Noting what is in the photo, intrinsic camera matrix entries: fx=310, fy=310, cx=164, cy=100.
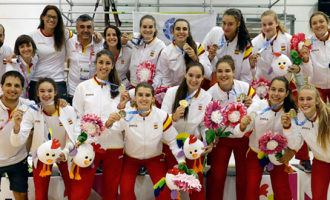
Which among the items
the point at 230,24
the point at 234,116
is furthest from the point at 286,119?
the point at 230,24

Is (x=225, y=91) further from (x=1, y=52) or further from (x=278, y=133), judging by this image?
(x=1, y=52)

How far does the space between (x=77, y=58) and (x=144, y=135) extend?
5.64ft

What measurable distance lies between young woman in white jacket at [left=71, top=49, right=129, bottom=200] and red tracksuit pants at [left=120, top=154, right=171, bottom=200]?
0.10m

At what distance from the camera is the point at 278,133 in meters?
3.42

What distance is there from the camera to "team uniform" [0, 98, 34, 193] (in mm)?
3703

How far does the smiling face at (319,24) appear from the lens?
441cm

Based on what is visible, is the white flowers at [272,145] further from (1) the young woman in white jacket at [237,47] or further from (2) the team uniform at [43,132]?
(2) the team uniform at [43,132]

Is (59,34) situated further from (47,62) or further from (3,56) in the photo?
(3,56)

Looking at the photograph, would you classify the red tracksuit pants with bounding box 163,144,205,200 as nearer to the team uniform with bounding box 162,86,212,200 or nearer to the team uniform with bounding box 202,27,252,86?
the team uniform with bounding box 162,86,212,200

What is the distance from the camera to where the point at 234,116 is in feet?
11.2

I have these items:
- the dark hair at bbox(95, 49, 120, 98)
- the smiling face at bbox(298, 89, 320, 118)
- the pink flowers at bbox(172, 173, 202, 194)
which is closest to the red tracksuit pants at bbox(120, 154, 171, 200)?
the pink flowers at bbox(172, 173, 202, 194)

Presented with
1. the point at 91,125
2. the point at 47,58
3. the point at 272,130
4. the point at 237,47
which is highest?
the point at 237,47

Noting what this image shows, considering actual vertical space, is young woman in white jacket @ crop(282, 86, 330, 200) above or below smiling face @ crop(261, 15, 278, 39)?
below

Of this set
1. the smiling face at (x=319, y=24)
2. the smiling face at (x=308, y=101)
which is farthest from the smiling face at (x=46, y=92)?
the smiling face at (x=319, y=24)
